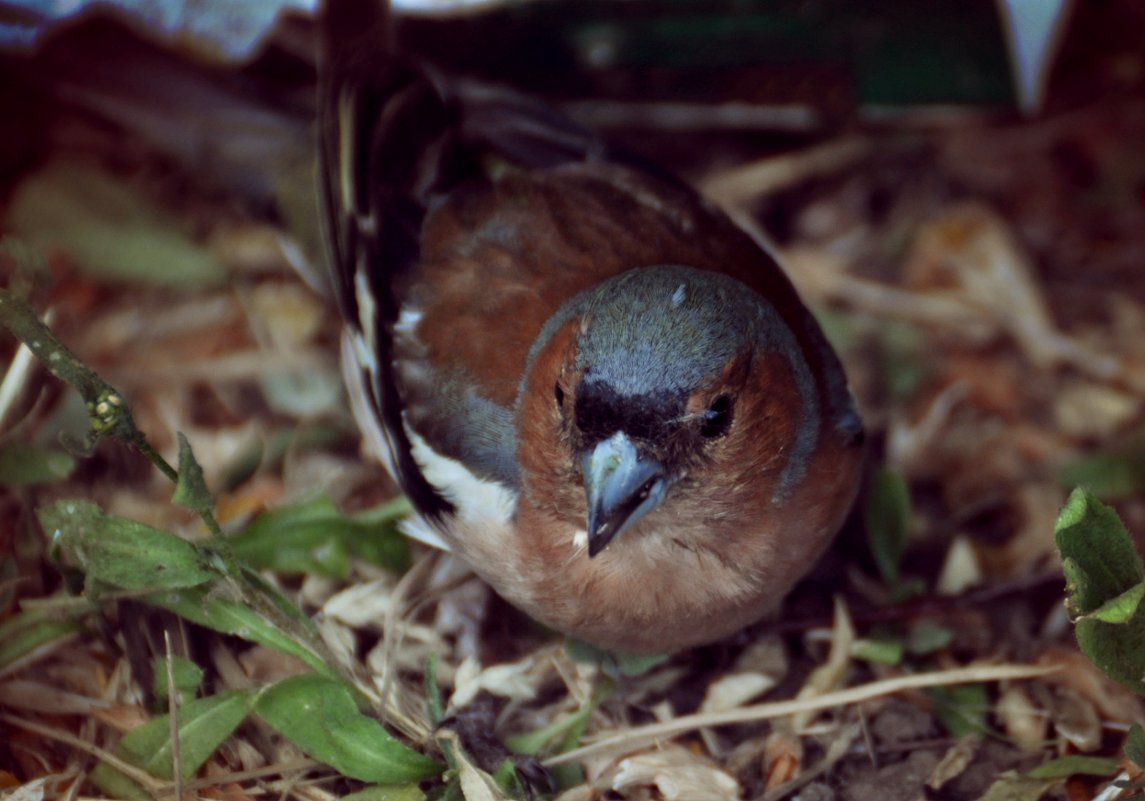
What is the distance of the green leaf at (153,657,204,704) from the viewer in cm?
294

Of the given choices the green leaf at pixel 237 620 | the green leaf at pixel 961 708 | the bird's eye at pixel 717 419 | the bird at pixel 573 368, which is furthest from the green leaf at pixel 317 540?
the green leaf at pixel 961 708

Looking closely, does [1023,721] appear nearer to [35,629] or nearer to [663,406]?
[663,406]

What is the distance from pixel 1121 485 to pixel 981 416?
0.53 metres

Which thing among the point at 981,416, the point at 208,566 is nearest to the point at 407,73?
the point at 208,566

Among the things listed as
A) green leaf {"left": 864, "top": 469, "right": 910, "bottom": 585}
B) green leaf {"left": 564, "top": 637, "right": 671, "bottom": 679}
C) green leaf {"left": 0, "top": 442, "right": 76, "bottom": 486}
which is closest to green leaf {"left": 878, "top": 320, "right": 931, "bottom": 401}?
green leaf {"left": 864, "top": 469, "right": 910, "bottom": 585}

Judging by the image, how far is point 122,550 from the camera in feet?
8.89

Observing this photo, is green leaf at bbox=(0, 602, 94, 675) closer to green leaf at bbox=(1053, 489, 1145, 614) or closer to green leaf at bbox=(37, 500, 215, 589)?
green leaf at bbox=(37, 500, 215, 589)

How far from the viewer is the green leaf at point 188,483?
257 cm

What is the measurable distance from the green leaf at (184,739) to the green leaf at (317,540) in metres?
0.45

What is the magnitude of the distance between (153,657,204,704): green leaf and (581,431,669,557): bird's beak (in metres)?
1.11

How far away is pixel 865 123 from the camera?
482 centimetres

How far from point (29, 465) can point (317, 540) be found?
31.5 inches

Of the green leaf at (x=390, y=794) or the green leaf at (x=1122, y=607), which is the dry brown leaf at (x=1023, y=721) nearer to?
the green leaf at (x=1122, y=607)

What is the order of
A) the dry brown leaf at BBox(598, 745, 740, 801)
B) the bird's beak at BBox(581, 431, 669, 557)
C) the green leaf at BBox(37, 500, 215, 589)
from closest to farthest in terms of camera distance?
the bird's beak at BBox(581, 431, 669, 557)
the green leaf at BBox(37, 500, 215, 589)
the dry brown leaf at BBox(598, 745, 740, 801)
